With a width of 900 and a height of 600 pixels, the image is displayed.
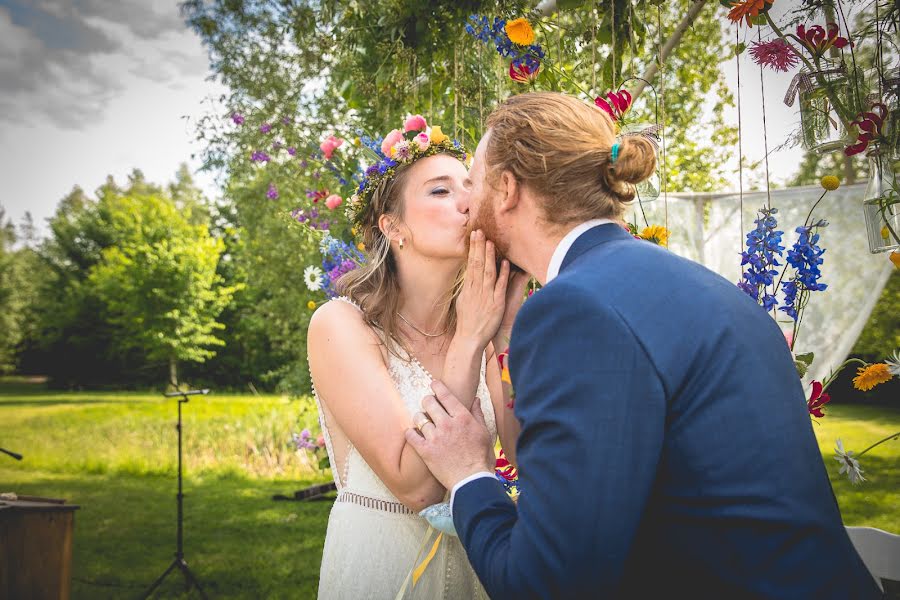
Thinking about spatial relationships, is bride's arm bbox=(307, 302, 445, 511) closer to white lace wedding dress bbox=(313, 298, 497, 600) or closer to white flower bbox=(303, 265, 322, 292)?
white lace wedding dress bbox=(313, 298, 497, 600)

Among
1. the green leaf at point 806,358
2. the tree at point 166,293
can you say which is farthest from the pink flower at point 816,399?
the tree at point 166,293

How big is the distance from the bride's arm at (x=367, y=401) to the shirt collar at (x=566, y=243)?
66 centimetres

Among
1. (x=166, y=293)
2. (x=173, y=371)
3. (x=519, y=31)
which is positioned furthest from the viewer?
(x=173, y=371)

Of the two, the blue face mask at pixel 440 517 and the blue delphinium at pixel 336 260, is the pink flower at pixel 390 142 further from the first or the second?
the blue face mask at pixel 440 517

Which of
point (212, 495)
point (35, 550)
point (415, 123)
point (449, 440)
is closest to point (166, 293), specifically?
point (212, 495)

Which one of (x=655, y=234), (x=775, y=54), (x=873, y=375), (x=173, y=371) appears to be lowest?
(x=173, y=371)

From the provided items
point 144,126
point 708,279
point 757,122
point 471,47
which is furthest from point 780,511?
point 144,126

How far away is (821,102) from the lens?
1854 mm

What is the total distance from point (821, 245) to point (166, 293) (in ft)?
88.7

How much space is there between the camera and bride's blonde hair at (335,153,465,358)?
2.24 m

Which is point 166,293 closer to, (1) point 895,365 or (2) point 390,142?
(2) point 390,142

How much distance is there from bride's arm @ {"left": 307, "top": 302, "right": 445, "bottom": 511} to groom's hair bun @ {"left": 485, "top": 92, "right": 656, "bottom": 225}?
728 millimetres

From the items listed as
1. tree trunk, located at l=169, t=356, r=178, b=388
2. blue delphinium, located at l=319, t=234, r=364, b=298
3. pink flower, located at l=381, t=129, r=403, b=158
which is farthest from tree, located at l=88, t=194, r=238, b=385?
pink flower, located at l=381, t=129, r=403, b=158

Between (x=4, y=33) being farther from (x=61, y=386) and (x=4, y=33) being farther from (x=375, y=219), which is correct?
(x=61, y=386)
